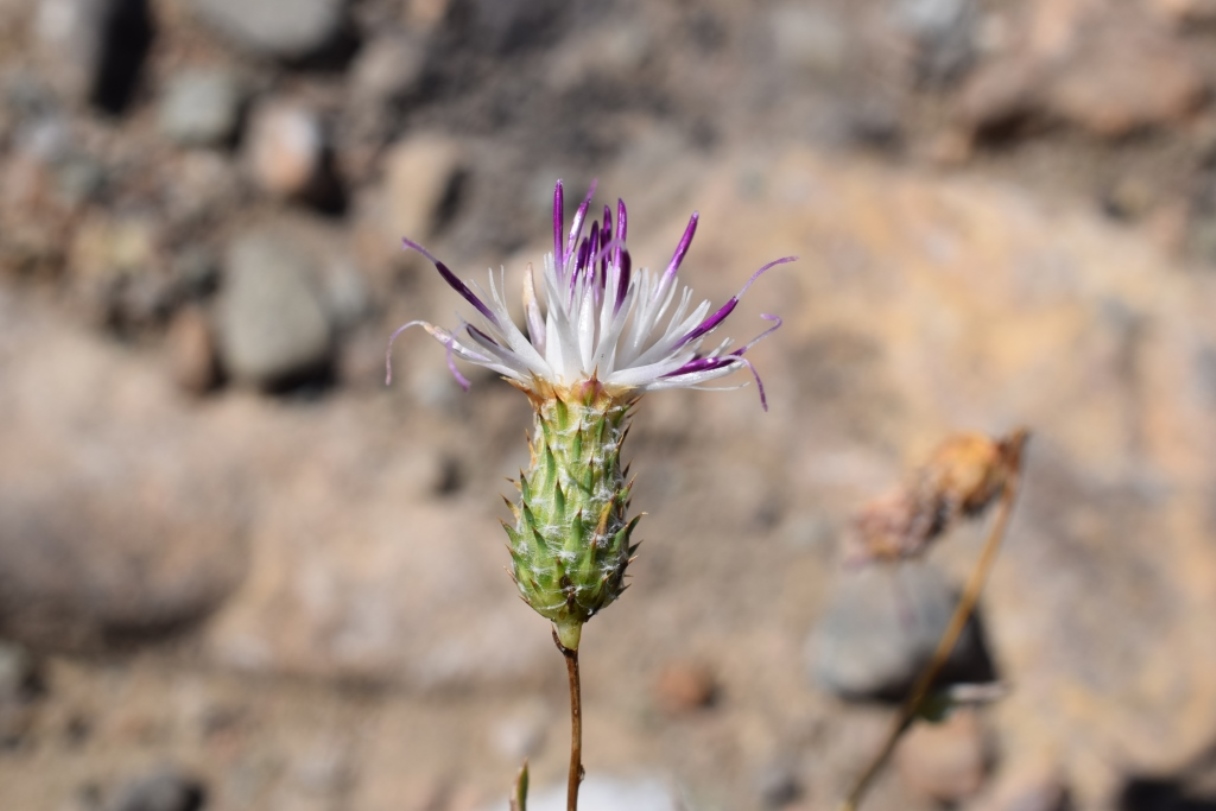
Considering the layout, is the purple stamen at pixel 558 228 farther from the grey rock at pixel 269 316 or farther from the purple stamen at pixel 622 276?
the grey rock at pixel 269 316

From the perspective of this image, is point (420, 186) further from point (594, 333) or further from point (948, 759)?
point (948, 759)

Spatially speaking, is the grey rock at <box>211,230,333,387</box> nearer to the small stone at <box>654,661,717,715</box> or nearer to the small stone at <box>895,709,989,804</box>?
the small stone at <box>654,661,717,715</box>

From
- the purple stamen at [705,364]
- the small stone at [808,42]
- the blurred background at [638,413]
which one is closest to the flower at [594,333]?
the purple stamen at [705,364]

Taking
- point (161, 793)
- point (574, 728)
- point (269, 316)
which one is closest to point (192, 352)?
point (269, 316)

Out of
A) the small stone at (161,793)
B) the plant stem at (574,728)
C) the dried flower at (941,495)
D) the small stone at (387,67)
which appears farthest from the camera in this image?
the small stone at (387,67)

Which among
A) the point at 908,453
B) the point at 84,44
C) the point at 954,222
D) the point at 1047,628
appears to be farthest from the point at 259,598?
the point at 954,222

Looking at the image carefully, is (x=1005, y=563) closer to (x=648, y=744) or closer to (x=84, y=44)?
(x=648, y=744)
